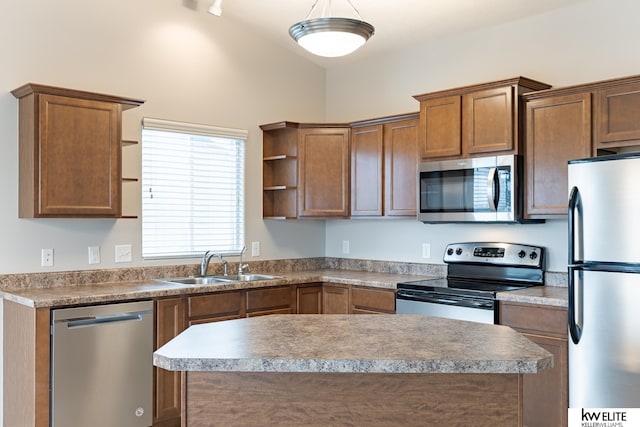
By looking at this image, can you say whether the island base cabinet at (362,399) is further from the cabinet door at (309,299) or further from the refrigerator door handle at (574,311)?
the cabinet door at (309,299)

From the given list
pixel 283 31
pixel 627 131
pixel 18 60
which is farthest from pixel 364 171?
pixel 18 60

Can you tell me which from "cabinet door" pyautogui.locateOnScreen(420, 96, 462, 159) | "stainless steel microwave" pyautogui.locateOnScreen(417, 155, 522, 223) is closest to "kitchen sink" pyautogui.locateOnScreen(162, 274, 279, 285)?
"stainless steel microwave" pyautogui.locateOnScreen(417, 155, 522, 223)

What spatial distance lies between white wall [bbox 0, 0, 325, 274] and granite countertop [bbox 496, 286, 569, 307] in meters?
2.27

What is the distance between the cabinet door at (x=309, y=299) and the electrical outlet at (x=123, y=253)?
130 centimetres

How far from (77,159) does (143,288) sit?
0.92 m

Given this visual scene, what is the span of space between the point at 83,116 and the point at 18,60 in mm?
590

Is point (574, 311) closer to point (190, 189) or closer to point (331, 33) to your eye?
point (331, 33)

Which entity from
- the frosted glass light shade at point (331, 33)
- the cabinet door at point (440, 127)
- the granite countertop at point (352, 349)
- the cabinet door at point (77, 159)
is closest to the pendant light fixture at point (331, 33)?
the frosted glass light shade at point (331, 33)

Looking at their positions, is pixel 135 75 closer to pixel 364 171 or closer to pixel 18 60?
pixel 18 60

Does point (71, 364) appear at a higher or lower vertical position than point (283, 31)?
lower

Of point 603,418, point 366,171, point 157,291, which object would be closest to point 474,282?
point 366,171

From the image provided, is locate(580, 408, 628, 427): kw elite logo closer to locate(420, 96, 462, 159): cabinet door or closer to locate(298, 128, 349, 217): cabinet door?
locate(420, 96, 462, 159): cabinet door

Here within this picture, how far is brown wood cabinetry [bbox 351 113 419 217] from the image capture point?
182 inches

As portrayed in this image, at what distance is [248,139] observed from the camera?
16.8 feet
